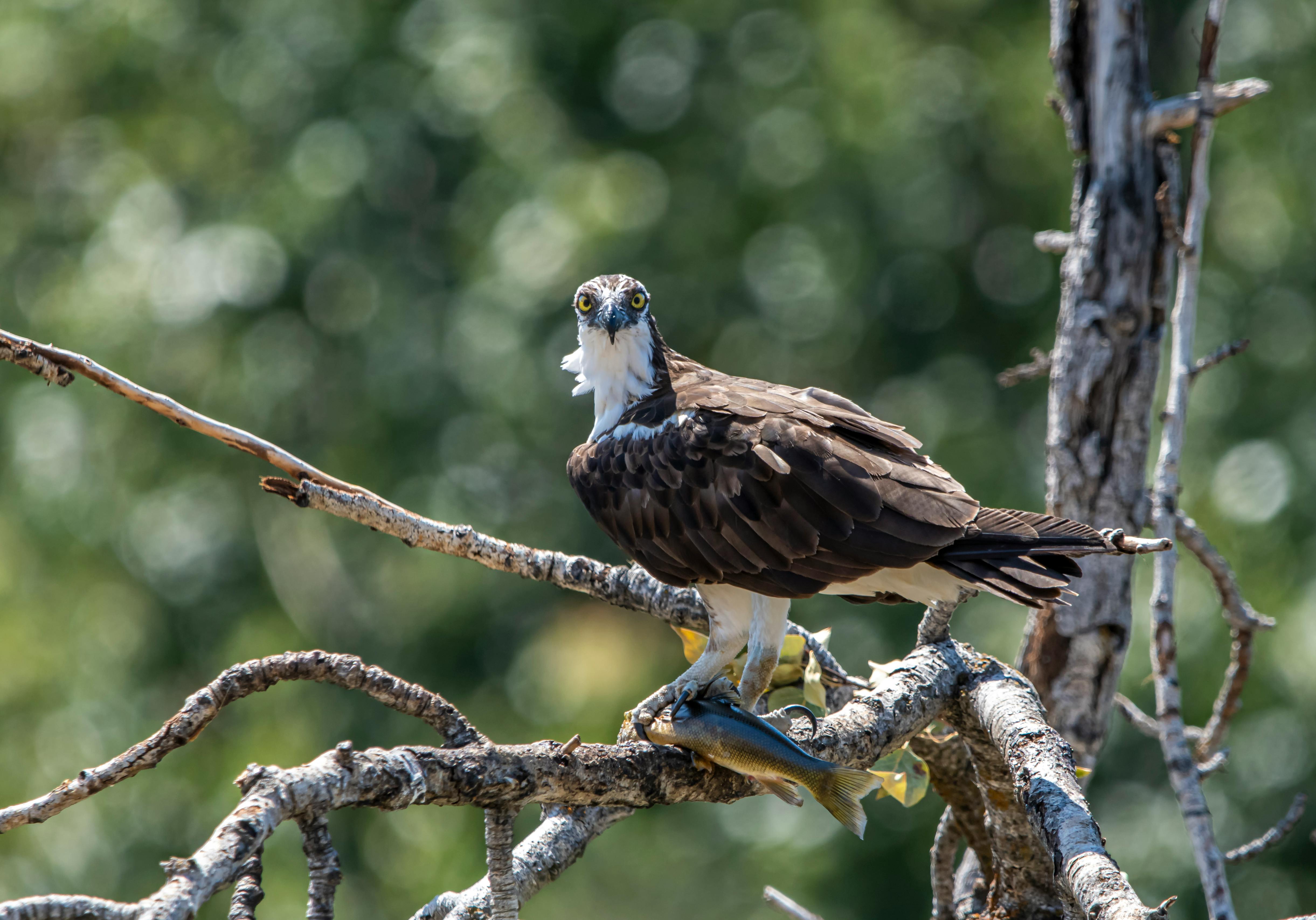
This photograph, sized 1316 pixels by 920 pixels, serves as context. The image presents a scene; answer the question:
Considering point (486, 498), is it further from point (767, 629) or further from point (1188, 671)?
point (767, 629)

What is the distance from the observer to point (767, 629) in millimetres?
4199

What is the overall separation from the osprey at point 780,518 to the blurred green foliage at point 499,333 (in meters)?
5.48

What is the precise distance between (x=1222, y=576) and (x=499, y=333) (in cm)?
760

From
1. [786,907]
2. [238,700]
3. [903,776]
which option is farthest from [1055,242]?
[238,700]

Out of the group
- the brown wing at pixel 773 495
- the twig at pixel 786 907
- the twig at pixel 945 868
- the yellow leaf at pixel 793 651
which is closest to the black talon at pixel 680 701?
the brown wing at pixel 773 495

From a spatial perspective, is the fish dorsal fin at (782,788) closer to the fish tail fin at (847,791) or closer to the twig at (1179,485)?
the fish tail fin at (847,791)

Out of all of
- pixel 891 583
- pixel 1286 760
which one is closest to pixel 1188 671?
pixel 1286 760

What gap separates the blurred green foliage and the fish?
6118mm

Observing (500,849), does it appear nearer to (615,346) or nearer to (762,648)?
(762,648)

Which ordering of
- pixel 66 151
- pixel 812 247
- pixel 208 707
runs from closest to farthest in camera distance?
pixel 208 707, pixel 812 247, pixel 66 151

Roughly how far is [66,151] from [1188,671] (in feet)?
46.6

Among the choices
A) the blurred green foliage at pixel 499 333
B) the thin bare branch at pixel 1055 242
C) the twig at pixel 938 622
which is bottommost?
the twig at pixel 938 622

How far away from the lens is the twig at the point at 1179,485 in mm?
3859

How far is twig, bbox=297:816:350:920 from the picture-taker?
6.86 feet
